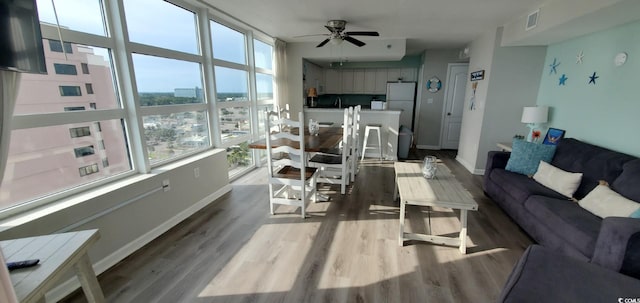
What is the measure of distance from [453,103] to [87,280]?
676 centimetres

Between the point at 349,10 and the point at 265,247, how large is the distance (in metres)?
3.06

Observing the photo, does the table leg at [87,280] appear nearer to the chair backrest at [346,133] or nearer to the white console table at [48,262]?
the white console table at [48,262]

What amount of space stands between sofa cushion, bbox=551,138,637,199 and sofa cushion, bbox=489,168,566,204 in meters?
0.27

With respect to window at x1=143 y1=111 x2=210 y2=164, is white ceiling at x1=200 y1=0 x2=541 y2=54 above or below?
above

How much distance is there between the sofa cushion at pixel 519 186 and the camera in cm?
250

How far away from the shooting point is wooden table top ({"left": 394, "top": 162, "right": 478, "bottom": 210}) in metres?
2.15

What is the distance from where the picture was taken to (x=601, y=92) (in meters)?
2.72

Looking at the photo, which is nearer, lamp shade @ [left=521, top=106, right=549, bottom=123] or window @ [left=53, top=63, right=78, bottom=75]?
window @ [left=53, top=63, right=78, bottom=75]

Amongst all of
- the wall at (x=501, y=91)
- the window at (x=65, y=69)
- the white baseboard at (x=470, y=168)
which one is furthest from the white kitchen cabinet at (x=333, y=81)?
the window at (x=65, y=69)

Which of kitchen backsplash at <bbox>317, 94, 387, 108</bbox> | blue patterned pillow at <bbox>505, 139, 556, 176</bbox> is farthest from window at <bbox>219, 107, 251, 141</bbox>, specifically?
blue patterned pillow at <bbox>505, 139, 556, 176</bbox>

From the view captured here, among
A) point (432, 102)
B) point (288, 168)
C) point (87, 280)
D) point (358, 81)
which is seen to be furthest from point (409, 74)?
point (87, 280)

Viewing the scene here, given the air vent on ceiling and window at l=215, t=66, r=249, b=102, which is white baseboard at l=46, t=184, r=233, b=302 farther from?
the air vent on ceiling

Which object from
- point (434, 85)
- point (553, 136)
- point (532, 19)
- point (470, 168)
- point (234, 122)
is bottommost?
point (470, 168)

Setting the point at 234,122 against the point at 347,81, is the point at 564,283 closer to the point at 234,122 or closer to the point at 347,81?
the point at 234,122
